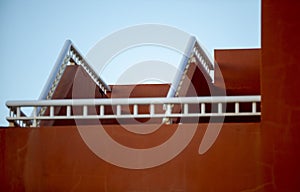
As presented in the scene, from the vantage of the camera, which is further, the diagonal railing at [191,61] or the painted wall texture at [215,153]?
the diagonal railing at [191,61]

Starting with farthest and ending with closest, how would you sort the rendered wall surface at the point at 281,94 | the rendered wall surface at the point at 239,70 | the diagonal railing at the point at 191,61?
the rendered wall surface at the point at 239,70 < the diagonal railing at the point at 191,61 < the rendered wall surface at the point at 281,94

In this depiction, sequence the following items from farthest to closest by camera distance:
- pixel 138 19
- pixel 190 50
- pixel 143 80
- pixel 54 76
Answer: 1. pixel 143 80
2. pixel 138 19
3. pixel 190 50
4. pixel 54 76

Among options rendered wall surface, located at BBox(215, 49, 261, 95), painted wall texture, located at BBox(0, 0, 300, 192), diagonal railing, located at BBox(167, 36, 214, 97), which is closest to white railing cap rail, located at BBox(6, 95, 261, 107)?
painted wall texture, located at BBox(0, 0, 300, 192)

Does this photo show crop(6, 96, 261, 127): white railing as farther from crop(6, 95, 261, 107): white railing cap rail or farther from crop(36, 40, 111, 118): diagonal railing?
crop(36, 40, 111, 118): diagonal railing

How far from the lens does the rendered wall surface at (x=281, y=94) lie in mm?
5504

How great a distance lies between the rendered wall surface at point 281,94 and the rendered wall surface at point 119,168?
14 cm

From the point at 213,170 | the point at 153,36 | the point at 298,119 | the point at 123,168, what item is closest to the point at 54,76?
the point at 153,36

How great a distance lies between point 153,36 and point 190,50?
0.74 metres

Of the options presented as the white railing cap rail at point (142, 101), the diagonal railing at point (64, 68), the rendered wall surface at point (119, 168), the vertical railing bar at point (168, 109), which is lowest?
the rendered wall surface at point (119, 168)

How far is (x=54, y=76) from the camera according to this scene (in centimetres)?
773

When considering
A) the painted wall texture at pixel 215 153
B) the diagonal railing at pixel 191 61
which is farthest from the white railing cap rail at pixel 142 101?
the diagonal railing at pixel 191 61

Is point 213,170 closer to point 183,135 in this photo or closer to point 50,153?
point 183,135

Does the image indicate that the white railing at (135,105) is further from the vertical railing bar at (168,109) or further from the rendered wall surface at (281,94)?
the rendered wall surface at (281,94)

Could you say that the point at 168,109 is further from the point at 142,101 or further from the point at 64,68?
the point at 64,68
